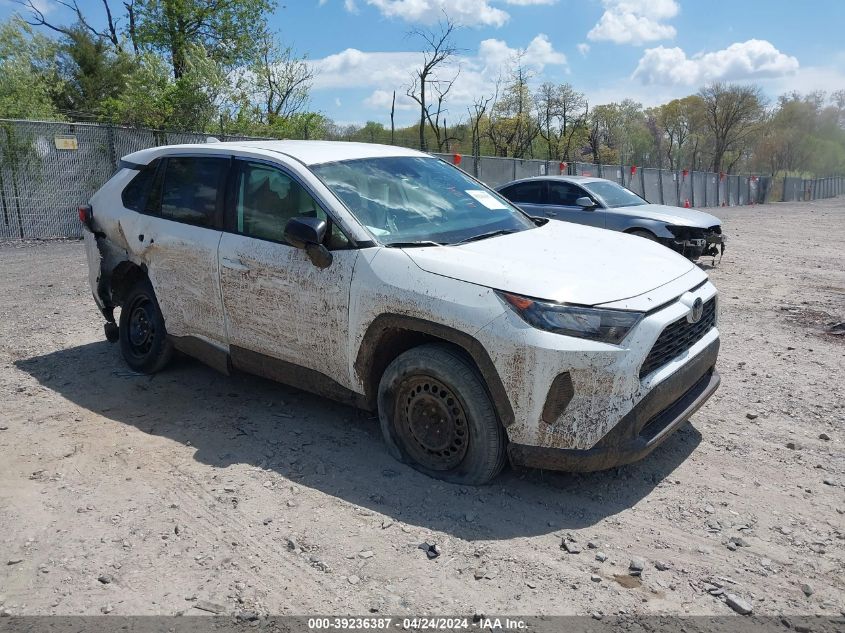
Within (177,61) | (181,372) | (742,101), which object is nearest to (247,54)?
(177,61)

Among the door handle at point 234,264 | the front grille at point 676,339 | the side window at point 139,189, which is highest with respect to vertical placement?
the side window at point 139,189

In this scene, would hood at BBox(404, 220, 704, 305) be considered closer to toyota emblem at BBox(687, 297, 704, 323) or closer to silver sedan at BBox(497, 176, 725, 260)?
toyota emblem at BBox(687, 297, 704, 323)

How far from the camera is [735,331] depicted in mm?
6820

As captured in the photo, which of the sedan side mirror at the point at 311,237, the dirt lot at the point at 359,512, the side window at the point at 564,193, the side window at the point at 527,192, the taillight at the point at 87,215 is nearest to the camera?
the dirt lot at the point at 359,512

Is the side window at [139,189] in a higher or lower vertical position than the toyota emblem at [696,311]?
higher

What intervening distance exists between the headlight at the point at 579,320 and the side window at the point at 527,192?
8.47 m

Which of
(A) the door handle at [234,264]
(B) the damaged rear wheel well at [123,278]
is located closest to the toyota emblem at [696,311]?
(A) the door handle at [234,264]

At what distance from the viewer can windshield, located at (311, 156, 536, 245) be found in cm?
399

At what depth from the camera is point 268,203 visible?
4.36 metres

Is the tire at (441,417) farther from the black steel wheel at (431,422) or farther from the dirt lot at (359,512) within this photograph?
the dirt lot at (359,512)

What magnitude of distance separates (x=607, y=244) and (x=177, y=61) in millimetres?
28309

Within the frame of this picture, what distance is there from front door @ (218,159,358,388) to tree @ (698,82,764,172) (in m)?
66.2

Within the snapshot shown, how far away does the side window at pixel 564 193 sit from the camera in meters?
11.2

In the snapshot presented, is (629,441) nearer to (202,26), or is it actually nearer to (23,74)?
(23,74)
